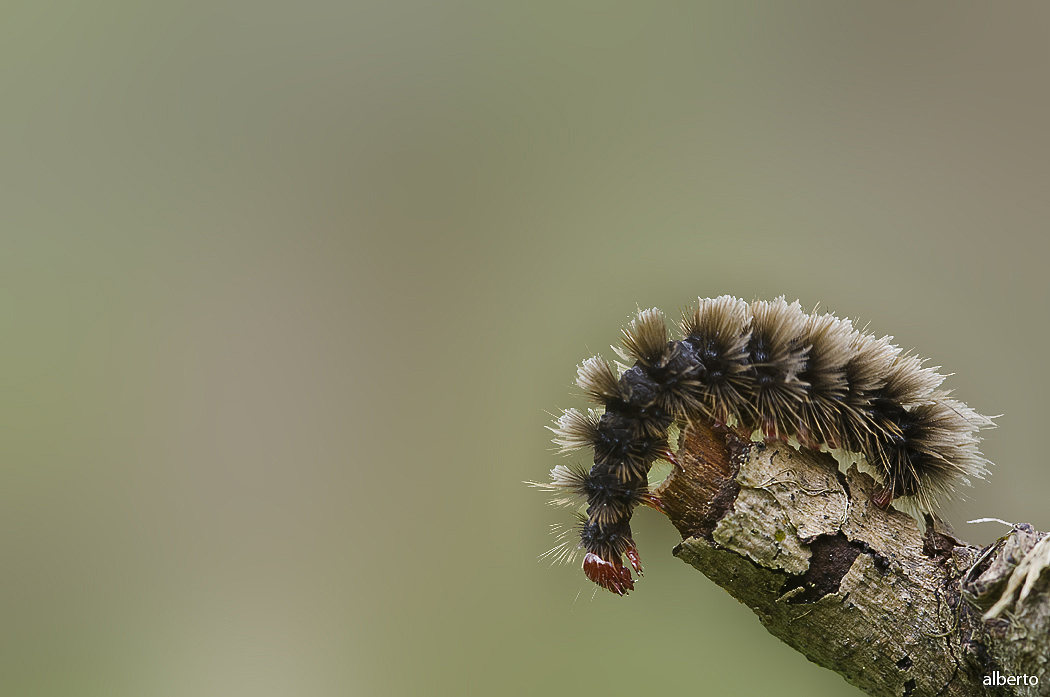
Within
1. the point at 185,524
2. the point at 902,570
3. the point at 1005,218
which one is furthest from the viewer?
the point at 185,524

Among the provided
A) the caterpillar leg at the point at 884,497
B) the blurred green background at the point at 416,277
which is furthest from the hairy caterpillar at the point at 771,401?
the blurred green background at the point at 416,277

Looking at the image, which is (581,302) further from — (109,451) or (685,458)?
(109,451)

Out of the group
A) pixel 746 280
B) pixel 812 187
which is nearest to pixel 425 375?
pixel 746 280

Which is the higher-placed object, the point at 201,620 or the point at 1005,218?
the point at 1005,218

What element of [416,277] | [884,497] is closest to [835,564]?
[884,497]

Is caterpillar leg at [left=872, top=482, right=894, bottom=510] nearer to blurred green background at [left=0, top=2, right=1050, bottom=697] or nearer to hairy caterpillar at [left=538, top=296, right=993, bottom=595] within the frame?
hairy caterpillar at [left=538, top=296, right=993, bottom=595]

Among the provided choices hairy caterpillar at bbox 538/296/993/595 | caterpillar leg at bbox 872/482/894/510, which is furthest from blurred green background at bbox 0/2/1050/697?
caterpillar leg at bbox 872/482/894/510
